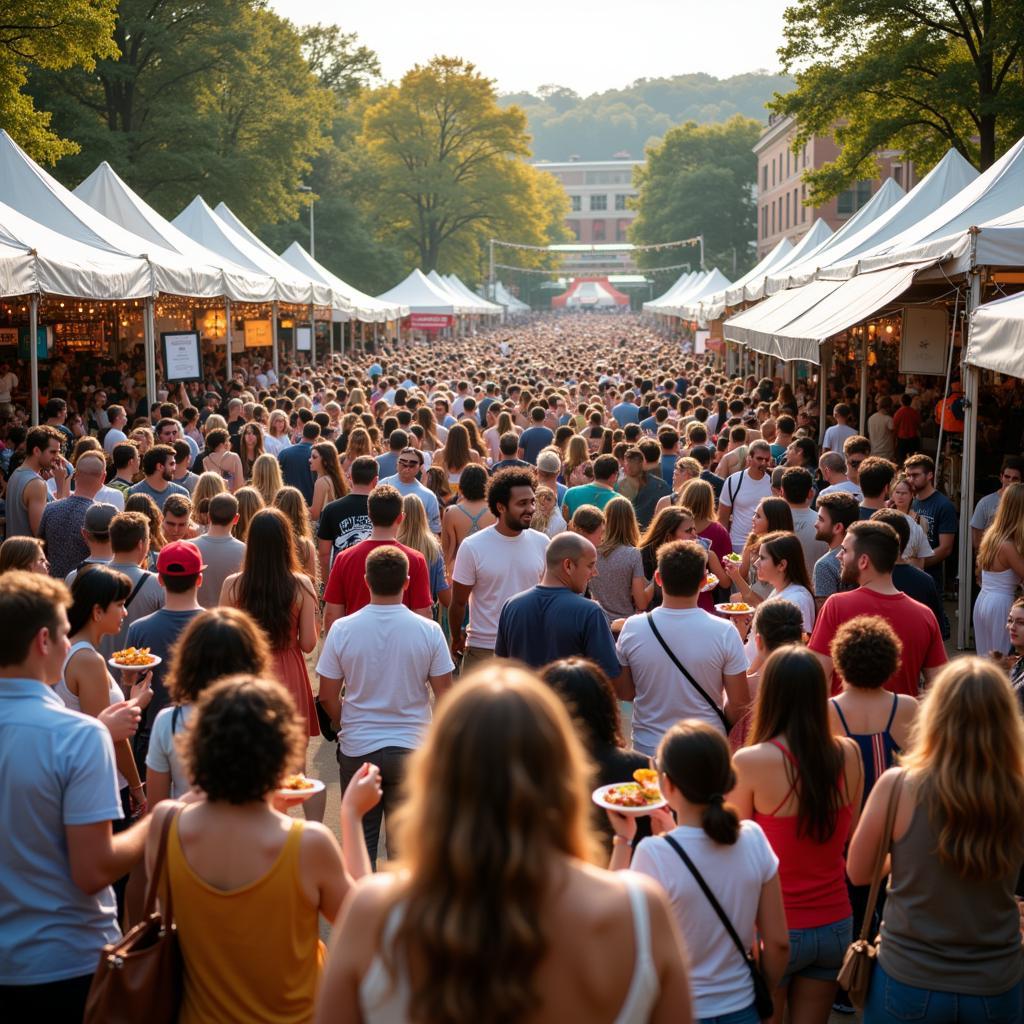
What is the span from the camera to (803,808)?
3766mm

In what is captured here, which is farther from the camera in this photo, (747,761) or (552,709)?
(747,761)

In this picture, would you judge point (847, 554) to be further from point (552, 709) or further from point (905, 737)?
point (552, 709)

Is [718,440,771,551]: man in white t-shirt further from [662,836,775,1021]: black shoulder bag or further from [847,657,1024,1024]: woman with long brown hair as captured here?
[662,836,775,1021]: black shoulder bag

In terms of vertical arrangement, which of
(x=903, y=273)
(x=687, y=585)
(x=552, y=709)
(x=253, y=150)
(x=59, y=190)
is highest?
(x=253, y=150)

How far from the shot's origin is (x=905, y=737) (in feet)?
14.5

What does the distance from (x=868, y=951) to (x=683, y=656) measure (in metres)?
1.82

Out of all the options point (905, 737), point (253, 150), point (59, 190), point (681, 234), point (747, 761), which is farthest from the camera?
point (681, 234)

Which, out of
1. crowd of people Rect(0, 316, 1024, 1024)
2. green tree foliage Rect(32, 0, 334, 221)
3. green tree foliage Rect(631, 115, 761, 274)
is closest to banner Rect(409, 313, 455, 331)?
green tree foliage Rect(32, 0, 334, 221)

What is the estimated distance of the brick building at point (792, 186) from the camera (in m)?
63.8

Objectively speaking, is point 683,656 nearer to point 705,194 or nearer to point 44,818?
point 44,818

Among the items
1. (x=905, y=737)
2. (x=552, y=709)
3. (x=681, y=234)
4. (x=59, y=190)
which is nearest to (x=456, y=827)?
(x=552, y=709)

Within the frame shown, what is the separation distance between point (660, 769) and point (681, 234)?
98.0 m

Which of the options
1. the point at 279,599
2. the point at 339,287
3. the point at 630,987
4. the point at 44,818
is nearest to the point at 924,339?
the point at 279,599

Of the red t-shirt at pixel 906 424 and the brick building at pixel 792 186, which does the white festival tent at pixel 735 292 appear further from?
the brick building at pixel 792 186
